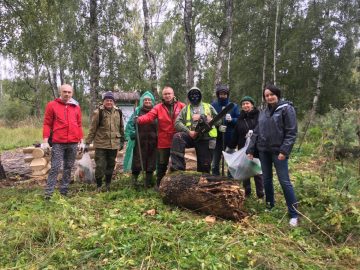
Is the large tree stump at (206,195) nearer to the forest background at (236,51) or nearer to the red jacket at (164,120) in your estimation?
the red jacket at (164,120)

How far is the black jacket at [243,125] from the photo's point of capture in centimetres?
522

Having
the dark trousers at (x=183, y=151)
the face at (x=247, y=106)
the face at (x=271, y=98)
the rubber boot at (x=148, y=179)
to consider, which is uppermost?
the face at (x=271, y=98)

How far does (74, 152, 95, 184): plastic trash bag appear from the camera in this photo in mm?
6352

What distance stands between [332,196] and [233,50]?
1959 centimetres

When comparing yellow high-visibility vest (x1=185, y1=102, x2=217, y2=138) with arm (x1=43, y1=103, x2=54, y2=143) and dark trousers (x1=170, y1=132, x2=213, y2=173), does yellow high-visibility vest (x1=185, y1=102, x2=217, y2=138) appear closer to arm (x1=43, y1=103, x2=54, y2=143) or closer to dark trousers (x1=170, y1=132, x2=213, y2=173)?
dark trousers (x1=170, y1=132, x2=213, y2=173)

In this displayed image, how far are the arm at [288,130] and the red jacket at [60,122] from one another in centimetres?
326

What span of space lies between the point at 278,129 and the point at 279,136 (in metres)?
0.09

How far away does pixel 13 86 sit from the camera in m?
26.6

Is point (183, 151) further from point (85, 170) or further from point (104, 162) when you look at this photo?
point (85, 170)

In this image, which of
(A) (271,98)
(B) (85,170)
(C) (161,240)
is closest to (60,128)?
(B) (85,170)

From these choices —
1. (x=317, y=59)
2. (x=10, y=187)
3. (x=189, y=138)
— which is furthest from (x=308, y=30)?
(x=10, y=187)

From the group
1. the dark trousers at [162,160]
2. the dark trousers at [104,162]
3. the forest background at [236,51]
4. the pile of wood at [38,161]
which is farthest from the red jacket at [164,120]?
the forest background at [236,51]

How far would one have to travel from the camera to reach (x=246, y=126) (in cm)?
524

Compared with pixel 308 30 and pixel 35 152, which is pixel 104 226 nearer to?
pixel 35 152
